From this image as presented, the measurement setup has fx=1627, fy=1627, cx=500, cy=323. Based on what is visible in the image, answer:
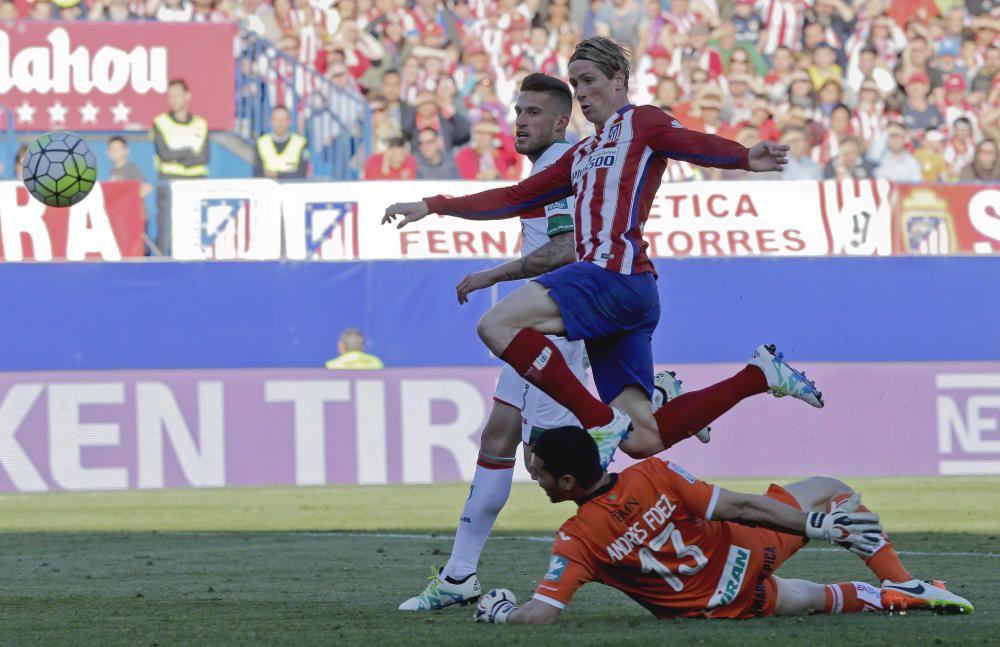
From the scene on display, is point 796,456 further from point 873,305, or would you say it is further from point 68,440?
point 68,440

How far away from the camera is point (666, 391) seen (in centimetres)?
729

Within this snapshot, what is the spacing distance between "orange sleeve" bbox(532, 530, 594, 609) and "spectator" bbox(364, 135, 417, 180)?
1384cm

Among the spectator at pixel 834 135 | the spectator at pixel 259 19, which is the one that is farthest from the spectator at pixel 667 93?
the spectator at pixel 259 19

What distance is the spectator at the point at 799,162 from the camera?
19688 millimetres

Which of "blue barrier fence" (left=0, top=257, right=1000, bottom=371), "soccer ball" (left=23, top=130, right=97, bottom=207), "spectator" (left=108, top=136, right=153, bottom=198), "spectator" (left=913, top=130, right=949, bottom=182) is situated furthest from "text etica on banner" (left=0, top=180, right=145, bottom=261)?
"spectator" (left=913, top=130, right=949, bottom=182)

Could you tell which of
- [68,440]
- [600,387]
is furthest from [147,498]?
[600,387]

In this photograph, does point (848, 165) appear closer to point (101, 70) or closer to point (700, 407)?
point (101, 70)

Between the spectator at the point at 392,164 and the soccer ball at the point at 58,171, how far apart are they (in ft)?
25.4

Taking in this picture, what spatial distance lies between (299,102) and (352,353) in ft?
13.5

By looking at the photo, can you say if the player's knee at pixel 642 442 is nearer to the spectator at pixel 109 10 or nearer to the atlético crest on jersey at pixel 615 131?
the atlético crest on jersey at pixel 615 131

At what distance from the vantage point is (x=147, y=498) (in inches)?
599

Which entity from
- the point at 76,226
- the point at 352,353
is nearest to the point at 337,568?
the point at 352,353

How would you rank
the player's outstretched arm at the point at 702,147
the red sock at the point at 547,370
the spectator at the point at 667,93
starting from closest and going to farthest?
the player's outstretched arm at the point at 702,147
the red sock at the point at 547,370
the spectator at the point at 667,93

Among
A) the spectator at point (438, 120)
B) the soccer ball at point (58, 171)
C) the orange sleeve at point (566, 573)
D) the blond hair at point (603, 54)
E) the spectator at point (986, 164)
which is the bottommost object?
the orange sleeve at point (566, 573)
